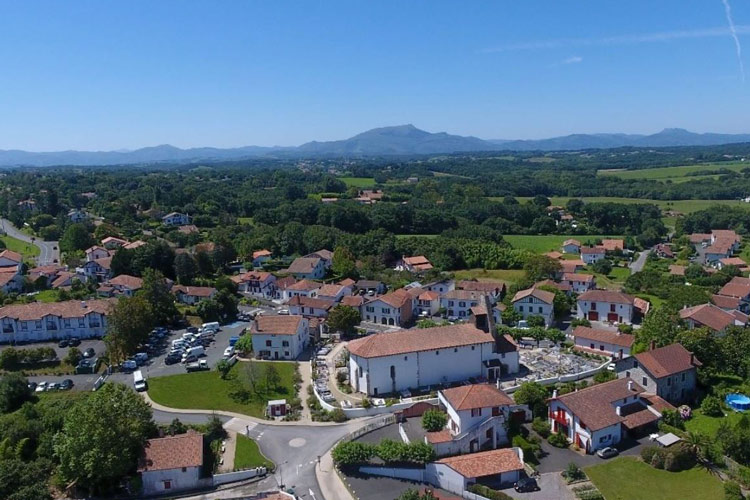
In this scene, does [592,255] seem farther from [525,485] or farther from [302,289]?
[525,485]

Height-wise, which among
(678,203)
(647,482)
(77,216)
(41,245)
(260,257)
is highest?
(77,216)

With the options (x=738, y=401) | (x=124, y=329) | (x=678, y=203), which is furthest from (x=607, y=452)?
(x=678, y=203)

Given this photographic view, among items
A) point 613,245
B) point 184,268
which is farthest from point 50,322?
point 613,245

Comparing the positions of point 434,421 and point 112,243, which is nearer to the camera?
point 434,421

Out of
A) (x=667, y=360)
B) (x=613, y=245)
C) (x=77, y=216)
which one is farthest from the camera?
(x=77, y=216)

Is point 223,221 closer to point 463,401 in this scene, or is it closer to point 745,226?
point 463,401

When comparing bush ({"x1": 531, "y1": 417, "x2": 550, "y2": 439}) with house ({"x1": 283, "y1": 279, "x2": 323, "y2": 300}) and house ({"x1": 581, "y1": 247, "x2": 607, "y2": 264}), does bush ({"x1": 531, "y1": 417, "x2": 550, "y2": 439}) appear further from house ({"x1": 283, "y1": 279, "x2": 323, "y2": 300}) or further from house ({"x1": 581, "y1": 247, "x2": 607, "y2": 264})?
house ({"x1": 581, "y1": 247, "x2": 607, "y2": 264})

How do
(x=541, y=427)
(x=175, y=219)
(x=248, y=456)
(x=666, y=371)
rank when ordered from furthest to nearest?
(x=175, y=219) < (x=666, y=371) < (x=541, y=427) < (x=248, y=456)

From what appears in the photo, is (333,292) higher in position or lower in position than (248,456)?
higher

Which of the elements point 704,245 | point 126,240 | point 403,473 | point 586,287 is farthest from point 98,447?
point 704,245
